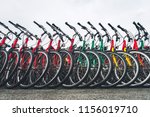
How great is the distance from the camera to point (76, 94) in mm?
8227

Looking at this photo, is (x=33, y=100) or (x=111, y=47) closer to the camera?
(x=33, y=100)

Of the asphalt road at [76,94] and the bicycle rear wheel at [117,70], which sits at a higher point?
the bicycle rear wheel at [117,70]

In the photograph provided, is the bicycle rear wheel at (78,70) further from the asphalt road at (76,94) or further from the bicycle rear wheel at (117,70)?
the bicycle rear wheel at (117,70)

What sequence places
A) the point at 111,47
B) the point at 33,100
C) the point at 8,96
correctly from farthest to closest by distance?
the point at 111,47
the point at 8,96
the point at 33,100

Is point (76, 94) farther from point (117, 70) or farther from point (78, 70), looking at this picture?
point (117, 70)

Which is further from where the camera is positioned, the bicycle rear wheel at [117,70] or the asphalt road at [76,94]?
the bicycle rear wheel at [117,70]

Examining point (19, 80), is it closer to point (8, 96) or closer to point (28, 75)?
point (28, 75)

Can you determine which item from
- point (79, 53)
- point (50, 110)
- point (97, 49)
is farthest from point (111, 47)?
point (50, 110)

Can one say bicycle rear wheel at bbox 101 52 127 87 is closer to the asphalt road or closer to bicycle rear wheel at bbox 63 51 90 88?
the asphalt road

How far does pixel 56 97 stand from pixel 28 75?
1.84 meters

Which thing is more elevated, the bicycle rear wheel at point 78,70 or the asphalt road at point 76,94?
the bicycle rear wheel at point 78,70

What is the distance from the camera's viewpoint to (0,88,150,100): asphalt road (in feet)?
25.4

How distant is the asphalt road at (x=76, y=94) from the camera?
7.74 metres

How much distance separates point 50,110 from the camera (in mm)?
6254
